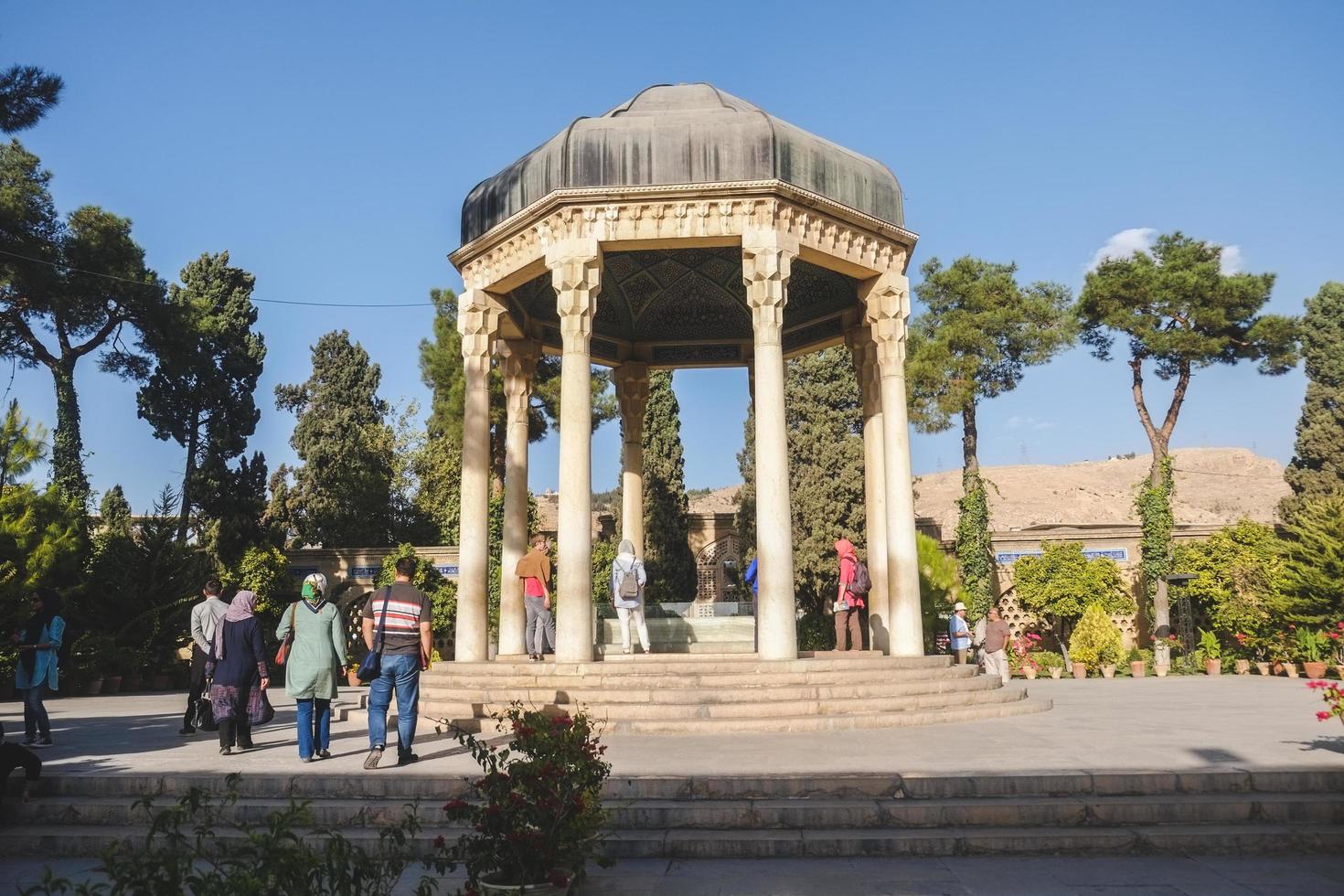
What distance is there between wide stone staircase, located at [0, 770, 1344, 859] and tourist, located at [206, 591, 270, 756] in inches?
61.3

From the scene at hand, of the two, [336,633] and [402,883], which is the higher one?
[336,633]

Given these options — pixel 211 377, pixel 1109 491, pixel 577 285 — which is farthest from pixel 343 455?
pixel 1109 491

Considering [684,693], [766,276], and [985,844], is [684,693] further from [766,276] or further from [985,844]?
[766,276]

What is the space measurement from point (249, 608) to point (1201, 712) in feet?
35.0

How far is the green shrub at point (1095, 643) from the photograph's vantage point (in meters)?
22.6

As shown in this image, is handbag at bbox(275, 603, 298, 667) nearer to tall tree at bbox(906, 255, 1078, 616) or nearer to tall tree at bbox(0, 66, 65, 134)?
tall tree at bbox(0, 66, 65, 134)

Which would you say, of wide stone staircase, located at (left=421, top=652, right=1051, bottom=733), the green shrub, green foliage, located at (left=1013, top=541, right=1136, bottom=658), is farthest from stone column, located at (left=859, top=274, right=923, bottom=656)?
green foliage, located at (left=1013, top=541, right=1136, bottom=658)

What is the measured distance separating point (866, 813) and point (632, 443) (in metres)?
11.7

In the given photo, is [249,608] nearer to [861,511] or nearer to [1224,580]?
[861,511]

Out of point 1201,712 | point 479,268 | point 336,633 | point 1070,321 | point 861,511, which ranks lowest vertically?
point 1201,712

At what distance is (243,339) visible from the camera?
30.9 m

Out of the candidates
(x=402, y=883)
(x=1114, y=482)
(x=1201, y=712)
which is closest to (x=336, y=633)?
(x=402, y=883)

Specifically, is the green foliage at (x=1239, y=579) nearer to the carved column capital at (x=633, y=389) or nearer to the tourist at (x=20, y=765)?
the carved column capital at (x=633, y=389)

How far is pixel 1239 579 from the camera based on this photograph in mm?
22984
